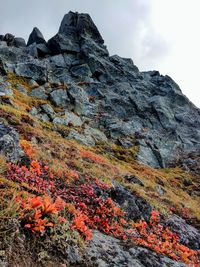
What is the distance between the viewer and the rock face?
53219 mm

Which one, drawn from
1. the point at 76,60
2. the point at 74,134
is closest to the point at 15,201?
the point at 74,134

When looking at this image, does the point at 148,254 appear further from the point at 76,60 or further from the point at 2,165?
the point at 76,60

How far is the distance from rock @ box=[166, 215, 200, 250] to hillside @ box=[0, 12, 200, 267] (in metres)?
0.08

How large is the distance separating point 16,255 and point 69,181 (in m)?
7.95

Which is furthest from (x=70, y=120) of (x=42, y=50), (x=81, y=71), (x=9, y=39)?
(x=9, y=39)

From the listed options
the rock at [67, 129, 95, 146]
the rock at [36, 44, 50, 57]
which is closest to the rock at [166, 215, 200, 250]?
the rock at [67, 129, 95, 146]

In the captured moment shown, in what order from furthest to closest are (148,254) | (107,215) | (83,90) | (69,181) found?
(83,90) → (69,181) → (107,215) → (148,254)

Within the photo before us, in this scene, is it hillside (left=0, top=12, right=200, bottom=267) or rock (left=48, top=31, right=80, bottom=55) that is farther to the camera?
rock (left=48, top=31, right=80, bottom=55)

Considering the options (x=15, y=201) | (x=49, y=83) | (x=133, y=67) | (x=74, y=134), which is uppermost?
(x=133, y=67)

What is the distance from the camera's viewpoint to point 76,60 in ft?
240

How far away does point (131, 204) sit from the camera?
15797 mm

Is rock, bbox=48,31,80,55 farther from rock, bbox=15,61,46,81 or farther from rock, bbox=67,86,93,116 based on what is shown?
rock, bbox=67,86,93,116

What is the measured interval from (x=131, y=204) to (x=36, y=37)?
7737 cm

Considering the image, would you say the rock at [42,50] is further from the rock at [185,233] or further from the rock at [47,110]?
the rock at [185,233]
